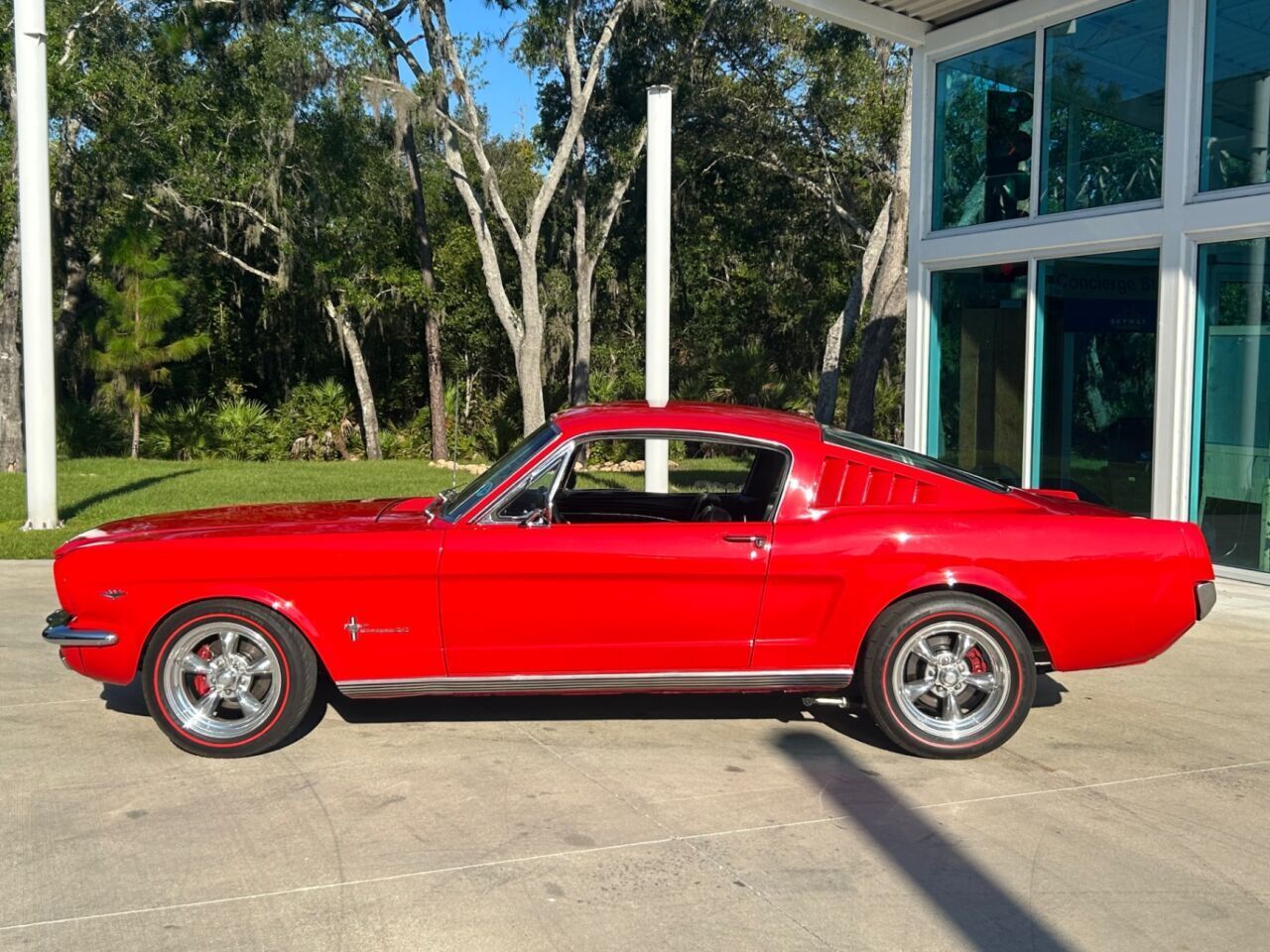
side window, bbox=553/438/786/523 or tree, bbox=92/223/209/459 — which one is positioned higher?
tree, bbox=92/223/209/459

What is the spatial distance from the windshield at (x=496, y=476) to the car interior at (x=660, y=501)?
0.40 ft

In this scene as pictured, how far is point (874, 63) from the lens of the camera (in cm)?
2684

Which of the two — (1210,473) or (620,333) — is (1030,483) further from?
(620,333)

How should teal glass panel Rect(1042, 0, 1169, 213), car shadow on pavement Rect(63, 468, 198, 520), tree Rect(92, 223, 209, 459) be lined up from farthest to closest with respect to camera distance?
tree Rect(92, 223, 209, 459)
car shadow on pavement Rect(63, 468, 198, 520)
teal glass panel Rect(1042, 0, 1169, 213)

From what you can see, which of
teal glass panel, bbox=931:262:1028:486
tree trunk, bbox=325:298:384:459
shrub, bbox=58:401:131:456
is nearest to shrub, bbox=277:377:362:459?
tree trunk, bbox=325:298:384:459

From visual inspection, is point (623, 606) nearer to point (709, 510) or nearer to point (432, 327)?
point (709, 510)

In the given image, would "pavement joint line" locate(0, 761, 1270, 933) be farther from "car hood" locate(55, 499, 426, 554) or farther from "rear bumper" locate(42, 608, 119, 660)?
"car hood" locate(55, 499, 426, 554)

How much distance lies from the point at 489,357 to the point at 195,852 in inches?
1130

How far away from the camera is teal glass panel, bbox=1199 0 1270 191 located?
31.7 ft

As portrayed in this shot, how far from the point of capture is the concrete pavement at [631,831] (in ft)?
12.5

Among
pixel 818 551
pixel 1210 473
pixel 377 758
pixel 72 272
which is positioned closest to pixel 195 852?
pixel 377 758

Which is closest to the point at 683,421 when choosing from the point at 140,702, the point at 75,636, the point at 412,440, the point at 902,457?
the point at 902,457

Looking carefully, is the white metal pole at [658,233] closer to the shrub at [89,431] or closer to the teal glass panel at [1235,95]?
the teal glass panel at [1235,95]

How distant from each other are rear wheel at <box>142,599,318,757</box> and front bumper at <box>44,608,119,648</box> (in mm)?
180
